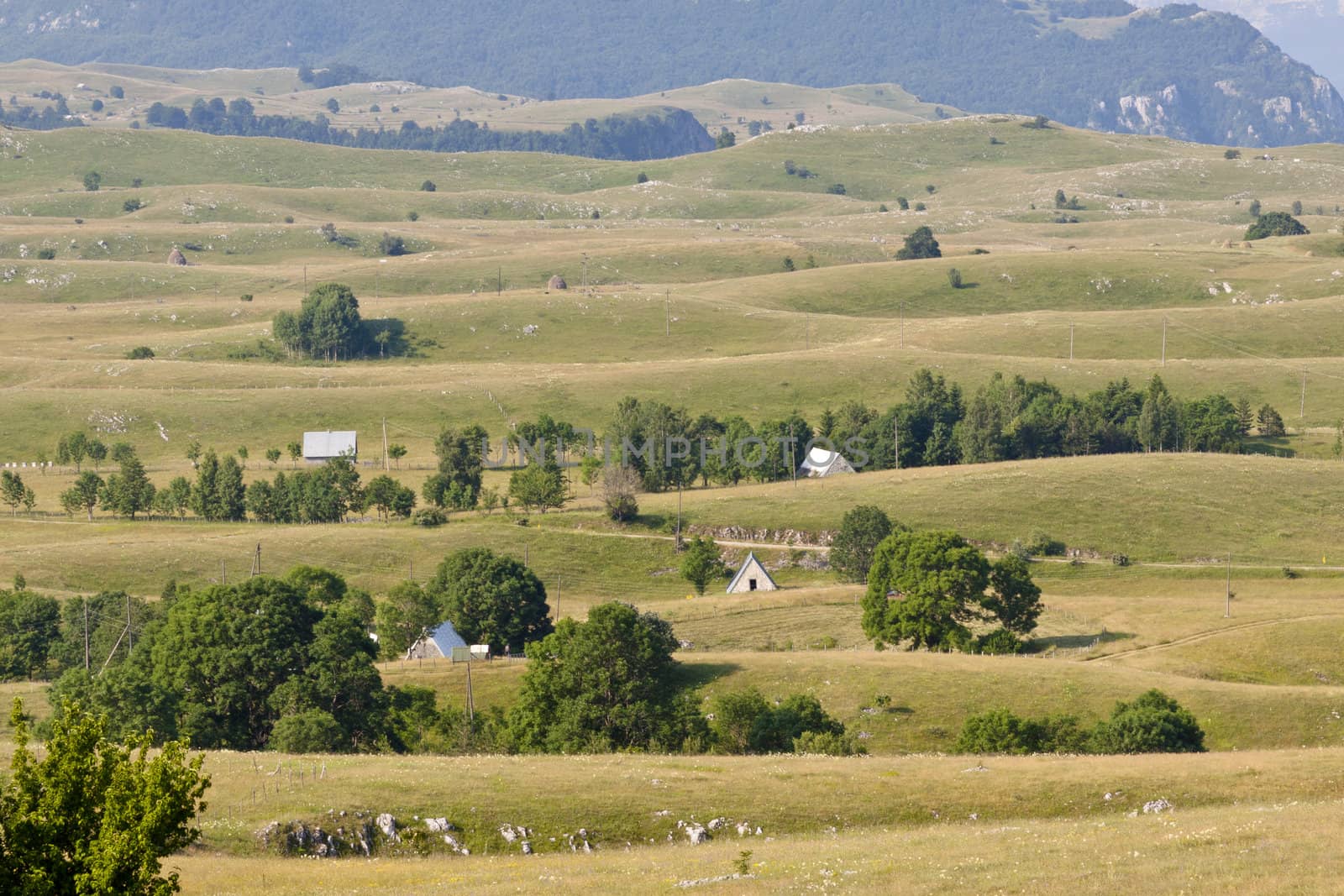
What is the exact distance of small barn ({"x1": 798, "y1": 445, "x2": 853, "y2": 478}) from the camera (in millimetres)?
156125

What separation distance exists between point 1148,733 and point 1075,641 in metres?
30.1

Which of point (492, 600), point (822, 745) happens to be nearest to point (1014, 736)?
point (822, 745)

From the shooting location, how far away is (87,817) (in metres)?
34.3

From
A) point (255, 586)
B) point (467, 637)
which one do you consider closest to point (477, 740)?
point (255, 586)

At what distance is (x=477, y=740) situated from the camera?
249 feet

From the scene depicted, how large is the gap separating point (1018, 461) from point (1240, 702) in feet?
242

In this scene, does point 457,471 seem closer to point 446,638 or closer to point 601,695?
point 446,638

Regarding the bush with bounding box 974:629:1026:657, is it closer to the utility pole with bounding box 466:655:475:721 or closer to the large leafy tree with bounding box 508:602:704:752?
the large leafy tree with bounding box 508:602:704:752

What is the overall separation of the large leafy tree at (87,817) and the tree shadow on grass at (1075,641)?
7306 cm

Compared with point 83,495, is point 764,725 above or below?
below

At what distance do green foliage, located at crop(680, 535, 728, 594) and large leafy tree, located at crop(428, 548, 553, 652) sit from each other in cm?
1864

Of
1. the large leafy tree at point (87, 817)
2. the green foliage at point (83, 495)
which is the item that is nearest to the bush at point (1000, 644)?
the large leafy tree at point (87, 817)

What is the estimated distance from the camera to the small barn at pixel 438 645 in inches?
3878

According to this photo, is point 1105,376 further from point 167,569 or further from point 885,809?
point 885,809
